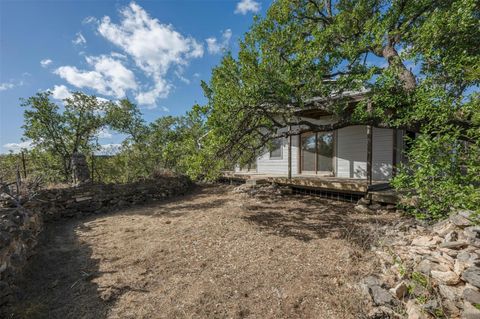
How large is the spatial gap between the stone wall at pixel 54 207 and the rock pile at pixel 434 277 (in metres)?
4.80

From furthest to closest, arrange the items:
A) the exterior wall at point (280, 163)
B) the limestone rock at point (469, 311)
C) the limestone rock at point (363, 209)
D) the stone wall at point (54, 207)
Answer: the exterior wall at point (280, 163) → the limestone rock at point (363, 209) → the stone wall at point (54, 207) → the limestone rock at point (469, 311)

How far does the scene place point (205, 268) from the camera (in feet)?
11.1

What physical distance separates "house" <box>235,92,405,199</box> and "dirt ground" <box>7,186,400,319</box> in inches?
94.2

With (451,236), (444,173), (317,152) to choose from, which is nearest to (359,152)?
(317,152)

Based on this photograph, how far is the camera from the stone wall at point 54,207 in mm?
3064

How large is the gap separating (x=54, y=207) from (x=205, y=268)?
5884 mm

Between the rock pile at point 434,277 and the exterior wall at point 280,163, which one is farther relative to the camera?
the exterior wall at point 280,163

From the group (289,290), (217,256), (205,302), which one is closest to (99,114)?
(217,256)

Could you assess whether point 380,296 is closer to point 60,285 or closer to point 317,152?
point 60,285

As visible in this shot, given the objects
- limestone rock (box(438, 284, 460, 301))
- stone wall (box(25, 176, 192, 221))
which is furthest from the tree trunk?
stone wall (box(25, 176, 192, 221))

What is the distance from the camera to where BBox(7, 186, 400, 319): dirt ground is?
2592mm

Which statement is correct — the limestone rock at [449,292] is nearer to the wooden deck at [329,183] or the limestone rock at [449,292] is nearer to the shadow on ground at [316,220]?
the shadow on ground at [316,220]

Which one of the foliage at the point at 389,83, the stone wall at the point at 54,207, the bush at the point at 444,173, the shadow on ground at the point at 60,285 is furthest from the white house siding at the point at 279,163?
the shadow on ground at the point at 60,285

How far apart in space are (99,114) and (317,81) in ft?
31.7
